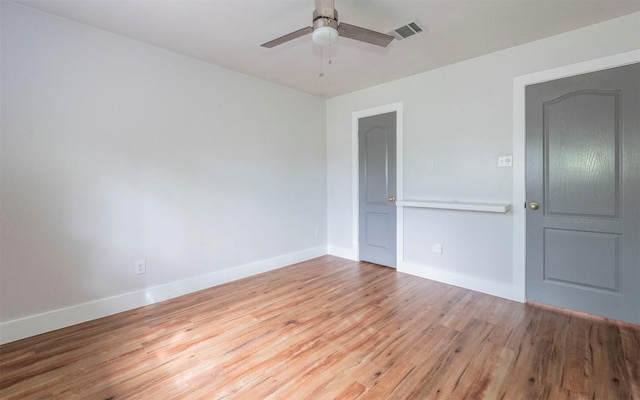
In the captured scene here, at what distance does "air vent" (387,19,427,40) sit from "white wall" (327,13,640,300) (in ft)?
3.27

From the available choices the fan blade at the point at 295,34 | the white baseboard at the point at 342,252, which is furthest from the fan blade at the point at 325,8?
the white baseboard at the point at 342,252

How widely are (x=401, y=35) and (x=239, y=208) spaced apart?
2599 mm

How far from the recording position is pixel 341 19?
7.78 ft

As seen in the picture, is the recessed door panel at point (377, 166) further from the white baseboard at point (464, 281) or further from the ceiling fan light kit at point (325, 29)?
the ceiling fan light kit at point (325, 29)

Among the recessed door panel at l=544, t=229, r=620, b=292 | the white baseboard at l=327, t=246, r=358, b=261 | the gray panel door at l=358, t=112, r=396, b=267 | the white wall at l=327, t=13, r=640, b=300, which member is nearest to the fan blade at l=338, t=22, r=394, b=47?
the white wall at l=327, t=13, r=640, b=300

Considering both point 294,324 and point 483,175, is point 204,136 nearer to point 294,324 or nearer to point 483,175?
point 294,324

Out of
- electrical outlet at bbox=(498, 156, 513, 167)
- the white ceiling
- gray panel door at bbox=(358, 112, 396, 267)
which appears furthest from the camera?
gray panel door at bbox=(358, 112, 396, 267)

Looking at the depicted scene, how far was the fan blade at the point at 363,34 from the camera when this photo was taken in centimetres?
189

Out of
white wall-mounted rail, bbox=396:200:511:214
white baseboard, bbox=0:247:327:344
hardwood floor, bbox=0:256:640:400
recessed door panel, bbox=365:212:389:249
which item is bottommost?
hardwood floor, bbox=0:256:640:400

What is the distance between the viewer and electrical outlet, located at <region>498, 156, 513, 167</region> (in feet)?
9.62

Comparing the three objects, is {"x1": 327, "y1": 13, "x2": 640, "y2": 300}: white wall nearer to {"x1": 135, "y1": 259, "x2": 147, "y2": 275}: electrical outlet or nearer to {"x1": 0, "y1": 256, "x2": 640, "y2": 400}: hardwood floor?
{"x1": 0, "y1": 256, "x2": 640, "y2": 400}: hardwood floor

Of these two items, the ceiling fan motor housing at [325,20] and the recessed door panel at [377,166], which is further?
the recessed door panel at [377,166]

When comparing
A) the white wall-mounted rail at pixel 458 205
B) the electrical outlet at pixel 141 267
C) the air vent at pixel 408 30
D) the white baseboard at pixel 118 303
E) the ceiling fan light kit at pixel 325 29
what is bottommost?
the white baseboard at pixel 118 303

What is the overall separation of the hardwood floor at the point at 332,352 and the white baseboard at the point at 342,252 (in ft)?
4.66
